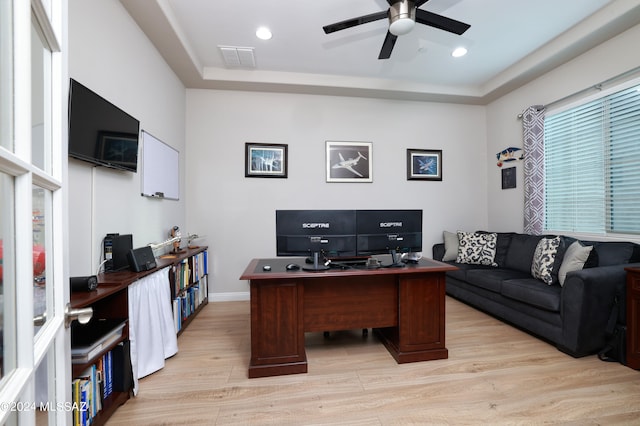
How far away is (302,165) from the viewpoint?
377 centimetres

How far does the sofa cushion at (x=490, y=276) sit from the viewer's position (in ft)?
9.20

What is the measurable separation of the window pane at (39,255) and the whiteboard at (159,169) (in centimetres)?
208

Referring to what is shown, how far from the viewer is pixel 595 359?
2.10 metres

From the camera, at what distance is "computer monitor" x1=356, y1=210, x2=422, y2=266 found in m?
1.78

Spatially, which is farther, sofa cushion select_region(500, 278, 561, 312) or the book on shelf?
sofa cushion select_region(500, 278, 561, 312)

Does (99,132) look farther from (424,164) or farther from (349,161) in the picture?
(424,164)

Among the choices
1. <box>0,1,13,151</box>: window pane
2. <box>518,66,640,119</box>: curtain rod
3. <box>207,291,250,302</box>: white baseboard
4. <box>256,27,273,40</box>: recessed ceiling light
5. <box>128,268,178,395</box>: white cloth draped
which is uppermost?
<box>256,27,273,40</box>: recessed ceiling light

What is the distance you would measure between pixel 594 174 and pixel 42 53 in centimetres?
431

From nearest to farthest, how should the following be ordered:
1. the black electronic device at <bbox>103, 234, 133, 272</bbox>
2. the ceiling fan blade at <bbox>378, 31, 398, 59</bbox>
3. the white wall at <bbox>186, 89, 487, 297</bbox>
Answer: the black electronic device at <bbox>103, 234, 133, 272</bbox>
the ceiling fan blade at <bbox>378, 31, 398, 59</bbox>
the white wall at <bbox>186, 89, 487, 297</bbox>

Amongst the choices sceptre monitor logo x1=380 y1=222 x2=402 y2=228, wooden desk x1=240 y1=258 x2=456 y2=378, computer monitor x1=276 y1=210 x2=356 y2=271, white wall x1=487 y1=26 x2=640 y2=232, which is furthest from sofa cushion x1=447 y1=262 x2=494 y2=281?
computer monitor x1=276 y1=210 x2=356 y2=271

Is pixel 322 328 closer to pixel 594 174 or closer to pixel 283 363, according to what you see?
pixel 283 363

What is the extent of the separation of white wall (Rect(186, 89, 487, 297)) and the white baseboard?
51mm

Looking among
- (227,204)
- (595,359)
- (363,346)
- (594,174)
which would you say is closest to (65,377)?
(363,346)

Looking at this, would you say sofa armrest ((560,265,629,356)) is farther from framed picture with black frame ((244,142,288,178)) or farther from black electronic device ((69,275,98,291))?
black electronic device ((69,275,98,291))
